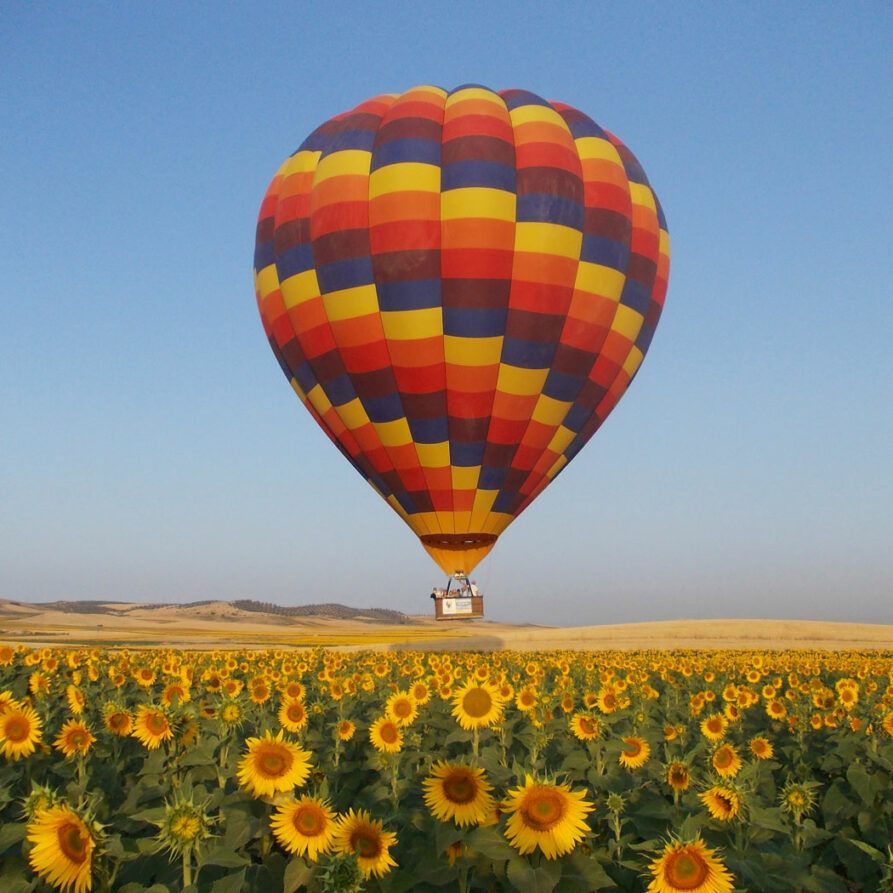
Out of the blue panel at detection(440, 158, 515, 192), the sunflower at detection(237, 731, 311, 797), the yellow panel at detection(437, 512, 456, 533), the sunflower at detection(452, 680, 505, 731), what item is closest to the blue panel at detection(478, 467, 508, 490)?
the yellow panel at detection(437, 512, 456, 533)

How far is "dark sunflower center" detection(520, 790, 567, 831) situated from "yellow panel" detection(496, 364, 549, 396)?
2361 centimetres

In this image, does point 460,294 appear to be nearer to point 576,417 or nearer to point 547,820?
point 576,417

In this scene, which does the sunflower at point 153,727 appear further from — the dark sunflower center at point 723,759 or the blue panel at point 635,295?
the blue panel at point 635,295

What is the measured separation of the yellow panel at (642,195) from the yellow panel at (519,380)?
25.5ft

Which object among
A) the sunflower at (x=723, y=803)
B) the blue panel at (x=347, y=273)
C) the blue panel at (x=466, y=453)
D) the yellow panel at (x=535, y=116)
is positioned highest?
the yellow panel at (x=535, y=116)

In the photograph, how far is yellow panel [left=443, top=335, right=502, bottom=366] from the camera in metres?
26.8

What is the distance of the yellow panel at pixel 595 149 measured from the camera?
2908 centimetres

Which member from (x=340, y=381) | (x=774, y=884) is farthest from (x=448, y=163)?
(x=774, y=884)

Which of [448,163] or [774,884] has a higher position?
[448,163]

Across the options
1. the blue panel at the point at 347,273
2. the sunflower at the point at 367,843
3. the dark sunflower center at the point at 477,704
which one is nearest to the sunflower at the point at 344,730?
the dark sunflower center at the point at 477,704

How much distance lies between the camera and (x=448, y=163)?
27.4 m

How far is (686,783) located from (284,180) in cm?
2837

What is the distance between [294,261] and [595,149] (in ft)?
37.2

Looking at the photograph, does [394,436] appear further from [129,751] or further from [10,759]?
[10,759]
